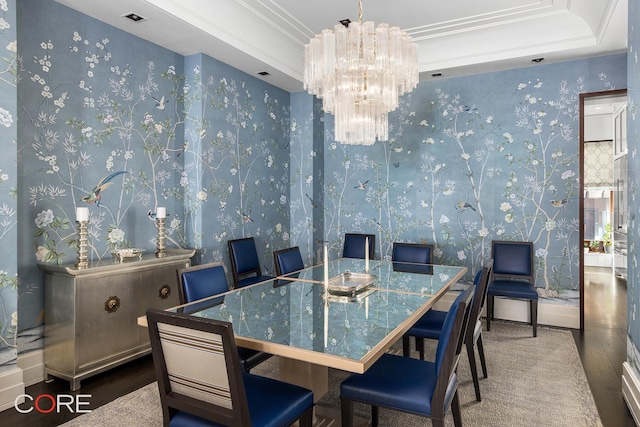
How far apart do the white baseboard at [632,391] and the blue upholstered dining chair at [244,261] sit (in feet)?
9.92

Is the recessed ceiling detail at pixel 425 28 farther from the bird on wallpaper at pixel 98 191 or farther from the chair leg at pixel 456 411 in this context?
the chair leg at pixel 456 411

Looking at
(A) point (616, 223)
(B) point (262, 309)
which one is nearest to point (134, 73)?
(B) point (262, 309)

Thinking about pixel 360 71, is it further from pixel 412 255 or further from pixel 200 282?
pixel 412 255

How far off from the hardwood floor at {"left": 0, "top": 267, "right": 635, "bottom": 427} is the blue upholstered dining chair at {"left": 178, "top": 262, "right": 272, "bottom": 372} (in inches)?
39.2

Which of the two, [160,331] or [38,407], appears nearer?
[160,331]

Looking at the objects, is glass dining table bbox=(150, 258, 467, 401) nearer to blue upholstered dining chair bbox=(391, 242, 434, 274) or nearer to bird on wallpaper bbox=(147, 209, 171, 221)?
blue upholstered dining chair bbox=(391, 242, 434, 274)

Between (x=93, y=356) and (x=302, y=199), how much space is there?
10.4 ft

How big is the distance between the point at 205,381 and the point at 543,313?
4.13 m

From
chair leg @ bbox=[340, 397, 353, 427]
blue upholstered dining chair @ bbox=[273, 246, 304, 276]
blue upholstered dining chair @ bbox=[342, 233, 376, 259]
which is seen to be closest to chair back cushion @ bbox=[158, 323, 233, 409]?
chair leg @ bbox=[340, 397, 353, 427]

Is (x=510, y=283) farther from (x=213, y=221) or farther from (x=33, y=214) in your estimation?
(x=33, y=214)

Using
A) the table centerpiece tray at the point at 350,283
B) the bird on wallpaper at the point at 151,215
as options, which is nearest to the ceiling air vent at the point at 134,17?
the bird on wallpaper at the point at 151,215

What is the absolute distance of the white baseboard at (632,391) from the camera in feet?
7.75

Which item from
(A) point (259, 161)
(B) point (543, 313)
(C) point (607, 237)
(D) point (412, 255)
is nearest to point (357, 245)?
(D) point (412, 255)

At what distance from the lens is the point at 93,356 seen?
113 inches
